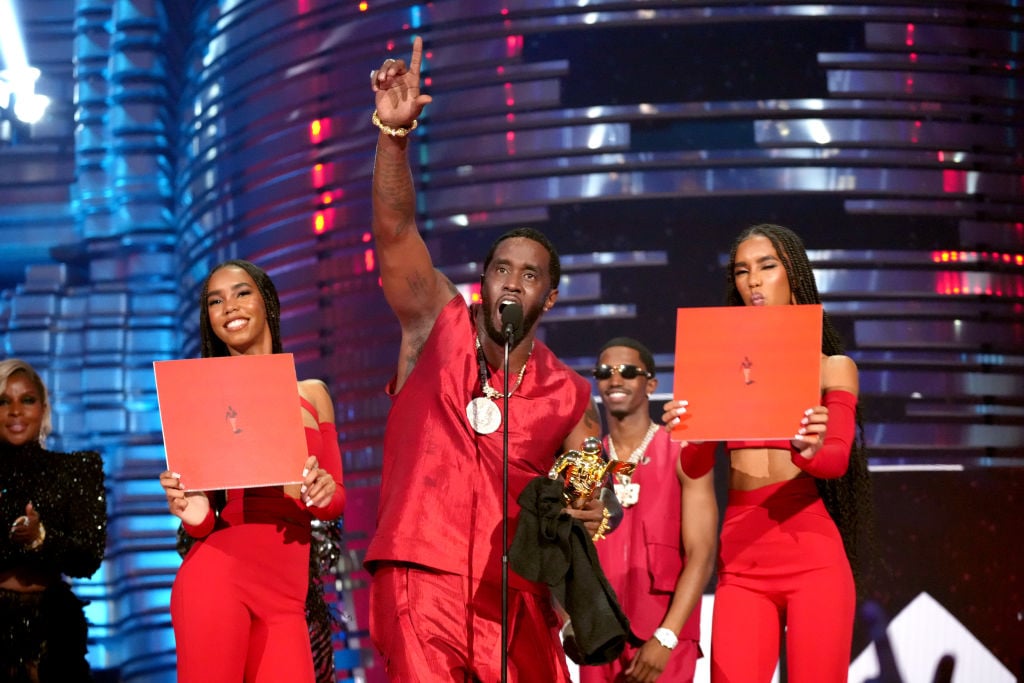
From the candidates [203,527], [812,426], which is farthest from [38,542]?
[812,426]

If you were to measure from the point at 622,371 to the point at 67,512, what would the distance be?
198 cm

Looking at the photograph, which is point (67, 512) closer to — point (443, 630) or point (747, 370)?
point (443, 630)

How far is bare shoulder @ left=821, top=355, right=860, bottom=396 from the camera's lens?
3.09 metres

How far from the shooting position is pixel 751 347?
2.88 m

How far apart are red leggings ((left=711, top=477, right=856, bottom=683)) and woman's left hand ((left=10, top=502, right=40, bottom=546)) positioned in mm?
2145

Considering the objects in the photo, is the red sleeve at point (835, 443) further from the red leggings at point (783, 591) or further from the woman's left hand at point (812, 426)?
the red leggings at point (783, 591)

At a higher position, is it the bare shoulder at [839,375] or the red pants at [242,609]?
the bare shoulder at [839,375]

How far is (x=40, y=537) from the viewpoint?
3.79 meters

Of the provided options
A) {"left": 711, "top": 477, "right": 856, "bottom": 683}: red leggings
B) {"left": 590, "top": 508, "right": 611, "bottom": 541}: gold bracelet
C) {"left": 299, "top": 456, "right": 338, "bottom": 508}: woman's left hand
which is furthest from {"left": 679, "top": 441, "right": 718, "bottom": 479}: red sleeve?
{"left": 299, "top": 456, "right": 338, "bottom": 508}: woman's left hand

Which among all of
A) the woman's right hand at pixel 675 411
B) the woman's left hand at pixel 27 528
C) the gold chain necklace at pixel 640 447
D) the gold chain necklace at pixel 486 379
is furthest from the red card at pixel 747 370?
the woman's left hand at pixel 27 528

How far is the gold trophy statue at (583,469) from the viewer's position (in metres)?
2.52

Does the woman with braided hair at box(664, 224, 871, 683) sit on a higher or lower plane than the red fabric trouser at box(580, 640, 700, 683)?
higher

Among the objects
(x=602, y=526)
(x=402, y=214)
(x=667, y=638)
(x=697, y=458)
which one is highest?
(x=402, y=214)

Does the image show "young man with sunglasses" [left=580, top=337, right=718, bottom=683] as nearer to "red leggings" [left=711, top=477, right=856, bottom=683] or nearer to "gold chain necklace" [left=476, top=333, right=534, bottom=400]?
"red leggings" [left=711, top=477, right=856, bottom=683]
